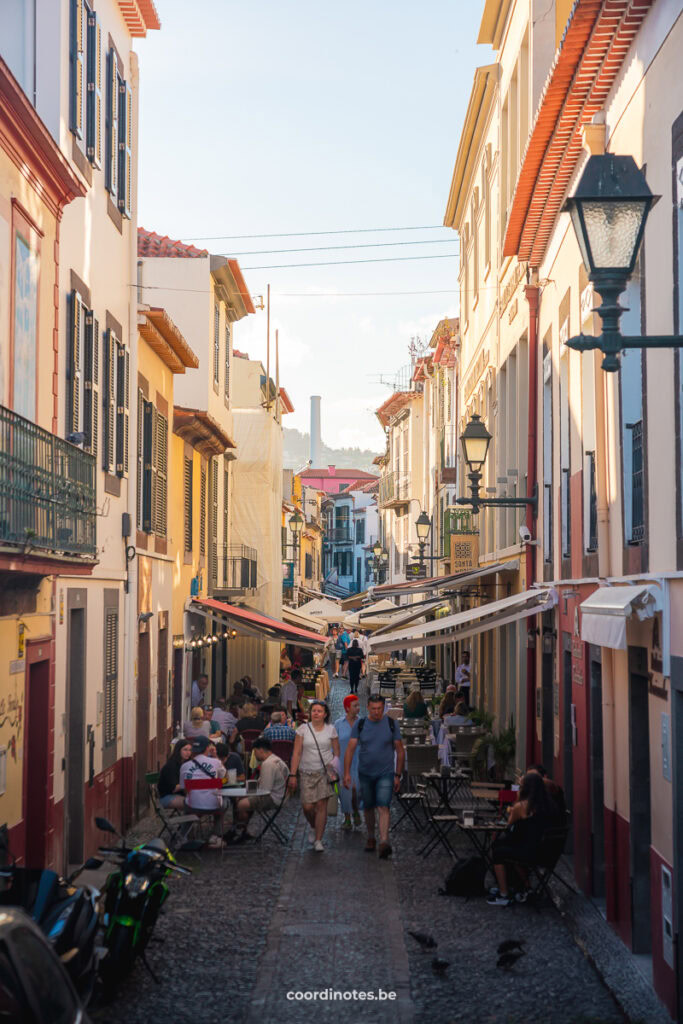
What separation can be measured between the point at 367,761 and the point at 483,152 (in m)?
14.0

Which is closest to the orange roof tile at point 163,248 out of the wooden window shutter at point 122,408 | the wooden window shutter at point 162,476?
the wooden window shutter at point 162,476

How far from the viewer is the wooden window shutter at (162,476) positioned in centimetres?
1994

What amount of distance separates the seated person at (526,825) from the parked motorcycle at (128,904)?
3.53 meters

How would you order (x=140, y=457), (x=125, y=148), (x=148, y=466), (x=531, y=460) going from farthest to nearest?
(x=148, y=466) < (x=140, y=457) < (x=531, y=460) < (x=125, y=148)

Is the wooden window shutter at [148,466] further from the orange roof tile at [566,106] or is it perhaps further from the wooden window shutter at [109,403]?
the orange roof tile at [566,106]

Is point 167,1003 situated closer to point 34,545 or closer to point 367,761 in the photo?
point 34,545

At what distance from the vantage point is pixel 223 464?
99.8 ft

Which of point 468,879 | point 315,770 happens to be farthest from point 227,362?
point 468,879

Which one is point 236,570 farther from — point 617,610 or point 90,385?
point 617,610

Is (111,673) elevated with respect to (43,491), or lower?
lower

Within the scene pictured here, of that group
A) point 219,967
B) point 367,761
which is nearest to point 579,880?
point 367,761

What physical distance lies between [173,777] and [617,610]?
7923 mm

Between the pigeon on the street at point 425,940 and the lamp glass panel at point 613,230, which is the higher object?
the lamp glass panel at point 613,230

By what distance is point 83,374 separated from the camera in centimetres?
1393
